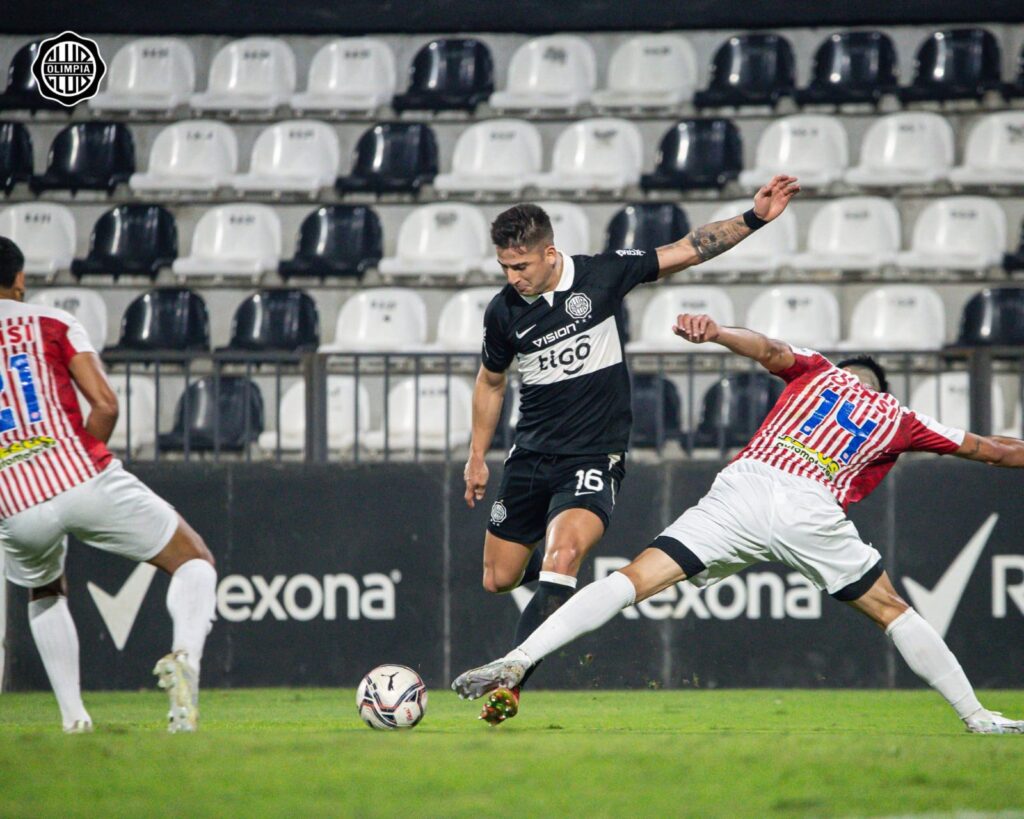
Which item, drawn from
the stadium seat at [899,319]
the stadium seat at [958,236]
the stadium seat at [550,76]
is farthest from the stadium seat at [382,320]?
the stadium seat at [958,236]

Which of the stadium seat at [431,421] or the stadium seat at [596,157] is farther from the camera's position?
the stadium seat at [596,157]

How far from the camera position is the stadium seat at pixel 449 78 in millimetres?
13633

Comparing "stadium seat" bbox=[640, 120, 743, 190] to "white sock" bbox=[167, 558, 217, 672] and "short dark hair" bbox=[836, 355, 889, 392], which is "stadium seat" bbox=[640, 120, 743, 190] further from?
"white sock" bbox=[167, 558, 217, 672]

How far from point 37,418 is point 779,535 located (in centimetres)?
302

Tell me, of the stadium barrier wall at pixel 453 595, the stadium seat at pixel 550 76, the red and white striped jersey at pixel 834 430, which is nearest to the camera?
the red and white striped jersey at pixel 834 430

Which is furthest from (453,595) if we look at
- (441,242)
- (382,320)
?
(441,242)

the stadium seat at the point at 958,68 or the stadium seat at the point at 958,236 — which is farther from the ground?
the stadium seat at the point at 958,68

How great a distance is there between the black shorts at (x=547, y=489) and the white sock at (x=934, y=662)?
139 centimetres

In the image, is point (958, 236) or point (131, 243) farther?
point (131, 243)

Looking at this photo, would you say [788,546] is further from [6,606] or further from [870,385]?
[6,606]

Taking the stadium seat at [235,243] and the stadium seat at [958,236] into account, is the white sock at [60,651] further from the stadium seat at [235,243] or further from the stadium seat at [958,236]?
the stadium seat at [958,236]

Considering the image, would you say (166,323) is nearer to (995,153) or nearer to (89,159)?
(89,159)

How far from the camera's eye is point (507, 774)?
4.17 meters

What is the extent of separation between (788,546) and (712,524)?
0.33 meters
